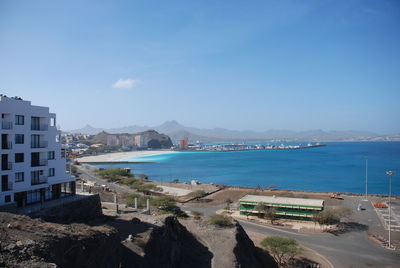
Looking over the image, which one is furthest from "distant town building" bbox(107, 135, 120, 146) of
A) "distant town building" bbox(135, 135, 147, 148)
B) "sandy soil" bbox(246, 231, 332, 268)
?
"sandy soil" bbox(246, 231, 332, 268)

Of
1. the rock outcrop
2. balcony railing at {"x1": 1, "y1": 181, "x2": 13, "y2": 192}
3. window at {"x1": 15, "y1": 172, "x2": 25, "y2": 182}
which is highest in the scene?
window at {"x1": 15, "y1": 172, "x2": 25, "y2": 182}

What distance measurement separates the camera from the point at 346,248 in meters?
21.0

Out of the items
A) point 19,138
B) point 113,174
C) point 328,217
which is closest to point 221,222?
point 328,217

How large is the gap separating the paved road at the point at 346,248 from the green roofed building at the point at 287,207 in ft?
9.98

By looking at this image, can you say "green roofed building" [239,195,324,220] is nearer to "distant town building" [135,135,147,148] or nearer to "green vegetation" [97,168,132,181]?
"green vegetation" [97,168,132,181]

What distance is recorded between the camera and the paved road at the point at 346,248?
18.6 meters

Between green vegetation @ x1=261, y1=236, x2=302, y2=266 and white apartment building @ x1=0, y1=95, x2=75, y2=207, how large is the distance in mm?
13209

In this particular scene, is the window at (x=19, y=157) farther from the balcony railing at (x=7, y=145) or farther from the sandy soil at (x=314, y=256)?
the sandy soil at (x=314, y=256)

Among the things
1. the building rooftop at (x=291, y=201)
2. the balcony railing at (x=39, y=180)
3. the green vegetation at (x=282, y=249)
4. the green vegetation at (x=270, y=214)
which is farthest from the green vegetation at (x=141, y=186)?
the green vegetation at (x=282, y=249)

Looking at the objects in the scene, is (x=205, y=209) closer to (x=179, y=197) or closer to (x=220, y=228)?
(x=179, y=197)

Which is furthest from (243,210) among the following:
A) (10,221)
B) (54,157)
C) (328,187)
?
(328,187)

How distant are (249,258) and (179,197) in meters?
24.8

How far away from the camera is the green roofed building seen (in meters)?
28.0

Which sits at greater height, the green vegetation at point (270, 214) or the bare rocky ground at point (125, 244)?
the bare rocky ground at point (125, 244)
